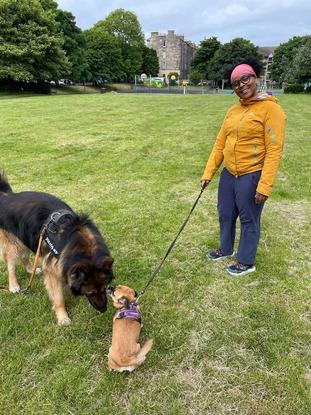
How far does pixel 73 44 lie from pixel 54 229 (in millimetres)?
49973

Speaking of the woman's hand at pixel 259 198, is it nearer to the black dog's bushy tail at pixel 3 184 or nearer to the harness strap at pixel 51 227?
the harness strap at pixel 51 227

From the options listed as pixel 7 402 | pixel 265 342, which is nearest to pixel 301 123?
pixel 265 342

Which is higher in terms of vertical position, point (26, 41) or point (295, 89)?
point (26, 41)

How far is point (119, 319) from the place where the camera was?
8.82 ft

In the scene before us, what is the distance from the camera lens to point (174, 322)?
125 inches

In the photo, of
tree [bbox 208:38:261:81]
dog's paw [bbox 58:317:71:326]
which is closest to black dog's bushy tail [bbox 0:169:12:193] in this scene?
dog's paw [bbox 58:317:71:326]

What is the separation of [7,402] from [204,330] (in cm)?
166

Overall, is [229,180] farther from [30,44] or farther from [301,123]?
[30,44]

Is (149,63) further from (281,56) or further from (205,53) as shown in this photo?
(281,56)

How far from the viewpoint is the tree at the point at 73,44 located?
45.0m

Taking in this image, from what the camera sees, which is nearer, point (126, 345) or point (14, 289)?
point (126, 345)

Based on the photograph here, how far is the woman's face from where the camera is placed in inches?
123

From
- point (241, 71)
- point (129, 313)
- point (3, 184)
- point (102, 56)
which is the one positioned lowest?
point (129, 313)

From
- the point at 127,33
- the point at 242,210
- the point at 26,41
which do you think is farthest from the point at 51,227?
the point at 127,33
